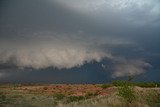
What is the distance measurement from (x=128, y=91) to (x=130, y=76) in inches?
65.2

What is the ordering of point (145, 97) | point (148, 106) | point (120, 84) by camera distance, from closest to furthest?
point (148, 106)
point (120, 84)
point (145, 97)

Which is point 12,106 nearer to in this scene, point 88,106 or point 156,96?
point 88,106

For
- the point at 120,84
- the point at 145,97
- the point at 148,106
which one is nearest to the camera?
the point at 148,106

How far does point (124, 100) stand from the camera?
31000 millimetres

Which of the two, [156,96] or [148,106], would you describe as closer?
[148,106]

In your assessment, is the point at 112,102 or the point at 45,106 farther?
the point at 45,106

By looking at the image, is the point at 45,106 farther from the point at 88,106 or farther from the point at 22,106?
the point at 88,106

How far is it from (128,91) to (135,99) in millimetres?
1114

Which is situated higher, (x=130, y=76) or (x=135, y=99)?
(x=130, y=76)

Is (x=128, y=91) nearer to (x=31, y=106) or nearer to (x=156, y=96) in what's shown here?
(x=156, y=96)

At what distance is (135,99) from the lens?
31.2 metres

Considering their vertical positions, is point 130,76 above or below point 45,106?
above

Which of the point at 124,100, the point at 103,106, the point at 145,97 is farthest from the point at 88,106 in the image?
the point at 145,97

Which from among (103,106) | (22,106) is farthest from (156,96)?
(22,106)
